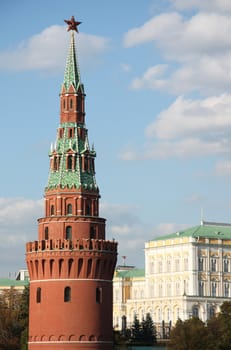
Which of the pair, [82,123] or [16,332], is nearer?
[82,123]

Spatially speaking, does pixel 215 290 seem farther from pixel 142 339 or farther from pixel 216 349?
pixel 216 349

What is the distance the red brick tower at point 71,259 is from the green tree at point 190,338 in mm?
28780

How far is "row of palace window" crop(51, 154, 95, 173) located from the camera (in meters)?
95.8

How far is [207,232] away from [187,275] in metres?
9.78

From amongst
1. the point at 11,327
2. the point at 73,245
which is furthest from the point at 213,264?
the point at 73,245

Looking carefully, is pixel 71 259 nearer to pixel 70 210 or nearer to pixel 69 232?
A: pixel 69 232

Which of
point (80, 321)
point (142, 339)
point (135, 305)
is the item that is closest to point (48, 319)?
point (80, 321)

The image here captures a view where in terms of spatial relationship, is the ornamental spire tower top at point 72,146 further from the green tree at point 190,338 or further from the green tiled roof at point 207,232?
the green tiled roof at point 207,232

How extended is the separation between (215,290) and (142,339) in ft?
113

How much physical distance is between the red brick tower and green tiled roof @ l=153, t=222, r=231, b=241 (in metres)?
79.2

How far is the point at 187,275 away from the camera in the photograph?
171625 mm

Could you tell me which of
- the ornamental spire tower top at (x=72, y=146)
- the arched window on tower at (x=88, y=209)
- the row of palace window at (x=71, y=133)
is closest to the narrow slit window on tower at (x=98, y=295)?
the arched window on tower at (x=88, y=209)

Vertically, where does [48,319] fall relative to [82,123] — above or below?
below

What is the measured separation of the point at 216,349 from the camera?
122m
